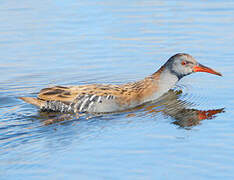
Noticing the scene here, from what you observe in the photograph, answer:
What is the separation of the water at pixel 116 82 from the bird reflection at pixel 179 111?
0.02 metres

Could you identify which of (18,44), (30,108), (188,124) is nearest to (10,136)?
(30,108)

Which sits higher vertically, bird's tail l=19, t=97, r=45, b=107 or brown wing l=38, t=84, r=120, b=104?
brown wing l=38, t=84, r=120, b=104

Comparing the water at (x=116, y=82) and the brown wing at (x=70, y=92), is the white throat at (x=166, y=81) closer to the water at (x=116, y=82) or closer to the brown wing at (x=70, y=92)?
the water at (x=116, y=82)

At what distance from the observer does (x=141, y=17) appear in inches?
693

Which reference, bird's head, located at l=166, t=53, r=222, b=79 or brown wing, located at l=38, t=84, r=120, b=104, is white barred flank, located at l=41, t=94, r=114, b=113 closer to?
brown wing, located at l=38, t=84, r=120, b=104

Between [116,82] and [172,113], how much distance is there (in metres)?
2.44

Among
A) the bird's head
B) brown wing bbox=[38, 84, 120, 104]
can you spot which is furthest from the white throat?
brown wing bbox=[38, 84, 120, 104]

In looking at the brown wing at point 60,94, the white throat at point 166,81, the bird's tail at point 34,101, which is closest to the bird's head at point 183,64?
the white throat at point 166,81

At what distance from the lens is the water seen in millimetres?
8445

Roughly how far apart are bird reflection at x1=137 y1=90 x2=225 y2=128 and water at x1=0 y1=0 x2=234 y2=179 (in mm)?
19

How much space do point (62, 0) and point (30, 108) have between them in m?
8.11

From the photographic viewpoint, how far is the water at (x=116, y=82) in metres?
8.45

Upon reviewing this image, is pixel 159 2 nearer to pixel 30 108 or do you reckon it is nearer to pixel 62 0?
pixel 62 0

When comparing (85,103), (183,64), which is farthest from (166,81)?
(85,103)
